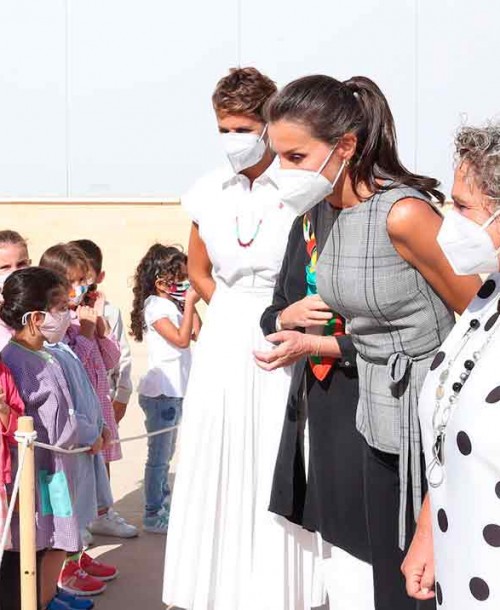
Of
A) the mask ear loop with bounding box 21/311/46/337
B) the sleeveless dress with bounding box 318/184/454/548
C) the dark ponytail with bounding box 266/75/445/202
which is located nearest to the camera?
the sleeveless dress with bounding box 318/184/454/548

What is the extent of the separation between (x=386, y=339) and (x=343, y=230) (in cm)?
32

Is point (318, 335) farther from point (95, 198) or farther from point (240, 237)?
point (95, 198)

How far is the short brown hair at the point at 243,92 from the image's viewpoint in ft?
13.2

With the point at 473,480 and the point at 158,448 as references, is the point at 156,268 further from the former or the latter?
the point at 473,480

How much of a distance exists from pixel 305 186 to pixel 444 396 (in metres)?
0.90

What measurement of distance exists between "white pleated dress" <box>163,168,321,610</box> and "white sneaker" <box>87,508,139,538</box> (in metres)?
1.91

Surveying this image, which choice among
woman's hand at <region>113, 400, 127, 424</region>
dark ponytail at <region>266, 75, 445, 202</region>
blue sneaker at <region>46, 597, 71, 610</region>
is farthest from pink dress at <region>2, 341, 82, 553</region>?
woman's hand at <region>113, 400, 127, 424</region>

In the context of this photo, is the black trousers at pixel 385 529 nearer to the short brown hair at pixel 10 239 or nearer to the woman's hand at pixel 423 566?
the woman's hand at pixel 423 566

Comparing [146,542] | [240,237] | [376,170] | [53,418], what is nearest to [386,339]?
[376,170]

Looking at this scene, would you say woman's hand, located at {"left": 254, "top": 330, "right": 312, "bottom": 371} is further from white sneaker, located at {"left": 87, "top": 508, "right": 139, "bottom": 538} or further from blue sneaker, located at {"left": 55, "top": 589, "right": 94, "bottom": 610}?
white sneaker, located at {"left": 87, "top": 508, "right": 139, "bottom": 538}

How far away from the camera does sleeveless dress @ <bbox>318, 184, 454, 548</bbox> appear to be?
2.86 m

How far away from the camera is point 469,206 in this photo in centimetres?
230

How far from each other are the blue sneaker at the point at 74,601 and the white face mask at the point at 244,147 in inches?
82.3

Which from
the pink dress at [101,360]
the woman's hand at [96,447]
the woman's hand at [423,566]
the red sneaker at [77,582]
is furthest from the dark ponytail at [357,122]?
the red sneaker at [77,582]
